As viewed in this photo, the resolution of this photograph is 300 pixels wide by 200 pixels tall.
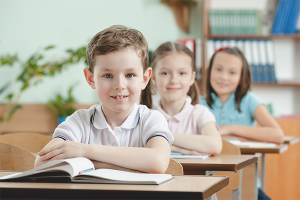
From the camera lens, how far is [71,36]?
4086mm

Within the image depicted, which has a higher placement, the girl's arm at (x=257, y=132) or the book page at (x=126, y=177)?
the book page at (x=126, y=177)

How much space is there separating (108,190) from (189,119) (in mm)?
1210

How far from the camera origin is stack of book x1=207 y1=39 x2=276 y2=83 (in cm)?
370

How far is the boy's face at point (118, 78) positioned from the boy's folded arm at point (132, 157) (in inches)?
8.8

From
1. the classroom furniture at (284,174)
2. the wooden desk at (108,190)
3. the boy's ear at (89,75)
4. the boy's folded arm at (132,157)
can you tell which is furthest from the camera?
the classroom furniture at (284,174)

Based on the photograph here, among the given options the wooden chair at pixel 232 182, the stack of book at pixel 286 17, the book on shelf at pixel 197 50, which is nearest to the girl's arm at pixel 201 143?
the wooden chair at pixel 232 182

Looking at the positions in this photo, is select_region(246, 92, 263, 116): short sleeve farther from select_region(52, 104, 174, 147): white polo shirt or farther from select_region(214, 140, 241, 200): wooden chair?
select_region(52, 104, 174, 147): white polo shirt

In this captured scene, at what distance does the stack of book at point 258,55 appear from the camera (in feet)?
12.1

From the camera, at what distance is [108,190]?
716 millimetres

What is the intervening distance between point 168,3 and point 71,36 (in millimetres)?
1113

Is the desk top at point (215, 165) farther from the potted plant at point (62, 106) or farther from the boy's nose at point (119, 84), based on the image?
the potted plant at point (62, 106)

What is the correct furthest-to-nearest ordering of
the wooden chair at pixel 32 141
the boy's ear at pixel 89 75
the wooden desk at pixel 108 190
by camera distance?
1. the wooden chair at pixel 32 141
2. the boy's ear at pixel 89 75
3. the wooden desk at pixel 108 190

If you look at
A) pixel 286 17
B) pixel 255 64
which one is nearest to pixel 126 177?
pixel 255 64

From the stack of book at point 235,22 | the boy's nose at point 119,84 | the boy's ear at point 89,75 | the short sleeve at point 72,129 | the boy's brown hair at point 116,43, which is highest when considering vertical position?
the stack of book at point 235,22
